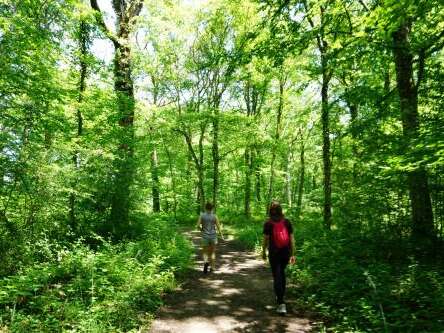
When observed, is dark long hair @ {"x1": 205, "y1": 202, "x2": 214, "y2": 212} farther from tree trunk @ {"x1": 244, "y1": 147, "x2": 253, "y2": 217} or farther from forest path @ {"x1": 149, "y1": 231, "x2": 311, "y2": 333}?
tree trunk @ {"x1": 244, "y1": 147, "x2": 253, "y2": 217}

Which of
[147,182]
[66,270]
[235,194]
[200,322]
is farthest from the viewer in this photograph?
[235,194]

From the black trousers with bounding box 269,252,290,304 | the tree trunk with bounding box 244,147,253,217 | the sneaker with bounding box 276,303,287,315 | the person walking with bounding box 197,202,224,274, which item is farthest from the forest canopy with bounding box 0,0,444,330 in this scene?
the tree trunk with bounding box 244,147,253,217

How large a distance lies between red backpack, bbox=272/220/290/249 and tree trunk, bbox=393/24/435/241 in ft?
12.5

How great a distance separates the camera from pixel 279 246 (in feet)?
24.1

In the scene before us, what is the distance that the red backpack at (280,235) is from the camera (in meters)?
7.33

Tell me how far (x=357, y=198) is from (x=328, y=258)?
209cm

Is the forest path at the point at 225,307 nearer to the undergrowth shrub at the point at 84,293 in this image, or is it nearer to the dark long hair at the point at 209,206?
the undergrowth shrub at the point at 84,293

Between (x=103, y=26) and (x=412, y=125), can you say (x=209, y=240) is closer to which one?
(x=412, y=125)

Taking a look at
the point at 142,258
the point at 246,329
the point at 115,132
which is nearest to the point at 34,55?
the point at 115,132

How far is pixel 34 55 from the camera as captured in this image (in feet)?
35.0

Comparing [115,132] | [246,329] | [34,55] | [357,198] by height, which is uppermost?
[34,55]

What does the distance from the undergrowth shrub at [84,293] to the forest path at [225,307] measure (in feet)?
1.63

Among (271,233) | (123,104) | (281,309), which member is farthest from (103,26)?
(281,309)

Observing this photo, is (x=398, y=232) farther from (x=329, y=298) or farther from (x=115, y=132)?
(x=115, y=132)
